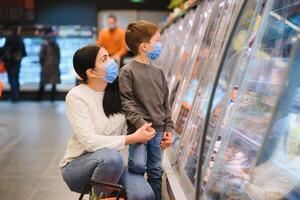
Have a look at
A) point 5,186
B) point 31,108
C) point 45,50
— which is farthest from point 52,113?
point 5,186

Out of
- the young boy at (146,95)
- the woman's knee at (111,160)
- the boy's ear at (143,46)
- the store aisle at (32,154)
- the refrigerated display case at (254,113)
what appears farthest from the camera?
the store aisle at (32,154)

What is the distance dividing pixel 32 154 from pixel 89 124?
9.81ft

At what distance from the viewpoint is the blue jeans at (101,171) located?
2326 mm

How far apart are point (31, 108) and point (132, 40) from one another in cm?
785

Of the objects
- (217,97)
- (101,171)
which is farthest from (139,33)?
(101,171)

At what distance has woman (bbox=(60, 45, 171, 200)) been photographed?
2342 millimetres

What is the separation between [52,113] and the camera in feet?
30.0

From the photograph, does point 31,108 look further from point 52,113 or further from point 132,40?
point 132,40

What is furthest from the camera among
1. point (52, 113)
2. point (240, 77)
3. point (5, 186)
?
point (52, 113)

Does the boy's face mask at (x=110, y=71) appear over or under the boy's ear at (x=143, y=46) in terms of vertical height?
under

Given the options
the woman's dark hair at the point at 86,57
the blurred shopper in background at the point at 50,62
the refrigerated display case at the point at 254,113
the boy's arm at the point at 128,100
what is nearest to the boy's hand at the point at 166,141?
the boy's arm at the point at 128,100

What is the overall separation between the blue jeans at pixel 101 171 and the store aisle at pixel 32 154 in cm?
114

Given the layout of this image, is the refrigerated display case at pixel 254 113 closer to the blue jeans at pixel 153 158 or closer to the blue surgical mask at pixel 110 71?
the blue jeans at pixel 153 158

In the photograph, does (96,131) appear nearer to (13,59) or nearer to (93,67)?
(93,67)
